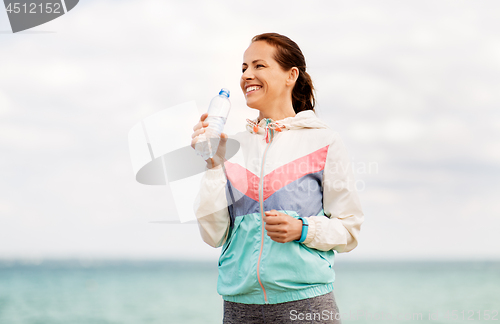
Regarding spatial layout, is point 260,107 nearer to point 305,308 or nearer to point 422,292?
point 305,308

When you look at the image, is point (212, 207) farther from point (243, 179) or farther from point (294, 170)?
point (294, 170)

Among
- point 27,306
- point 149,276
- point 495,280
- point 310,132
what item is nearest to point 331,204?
point 310,132

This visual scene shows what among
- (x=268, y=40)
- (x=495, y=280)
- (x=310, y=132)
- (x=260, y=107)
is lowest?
(x=495, y=280)

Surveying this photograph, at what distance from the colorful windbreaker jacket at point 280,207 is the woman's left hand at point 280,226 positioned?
78 mm

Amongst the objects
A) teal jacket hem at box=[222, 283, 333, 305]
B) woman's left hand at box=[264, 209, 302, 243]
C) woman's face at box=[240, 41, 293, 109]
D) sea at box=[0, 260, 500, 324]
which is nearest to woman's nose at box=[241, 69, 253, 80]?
woman's face at box=[240, 41, 293, 109]

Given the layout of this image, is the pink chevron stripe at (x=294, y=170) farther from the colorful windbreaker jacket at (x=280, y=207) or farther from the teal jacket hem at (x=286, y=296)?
the teal jacket hem at (x=286, y=296)

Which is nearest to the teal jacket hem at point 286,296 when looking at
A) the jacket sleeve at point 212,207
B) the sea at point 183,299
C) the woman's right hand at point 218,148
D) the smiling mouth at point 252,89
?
the jacket sleeve at point 212,207

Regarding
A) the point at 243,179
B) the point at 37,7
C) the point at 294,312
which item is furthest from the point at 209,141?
the point at 37,7

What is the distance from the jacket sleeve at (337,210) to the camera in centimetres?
176

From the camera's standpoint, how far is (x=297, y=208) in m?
1.85

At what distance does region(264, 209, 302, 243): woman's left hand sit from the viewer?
5.51 feet

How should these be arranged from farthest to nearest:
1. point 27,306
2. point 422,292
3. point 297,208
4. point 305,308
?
point 422,292, point 27,306, point 297,208, point 305,308

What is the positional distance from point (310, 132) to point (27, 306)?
19.8 m

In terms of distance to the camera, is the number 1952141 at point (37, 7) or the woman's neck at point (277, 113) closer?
the woman's neck at point (277, 113)
